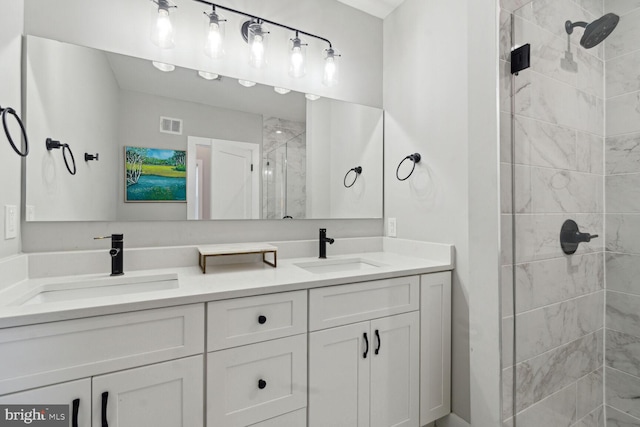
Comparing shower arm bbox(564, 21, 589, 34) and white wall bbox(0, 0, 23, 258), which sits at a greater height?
shower arm bbox(564, 21, 589, 34)

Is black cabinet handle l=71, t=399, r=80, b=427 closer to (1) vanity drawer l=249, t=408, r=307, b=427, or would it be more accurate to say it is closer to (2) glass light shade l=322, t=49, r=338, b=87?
(1) vanity drawer l=249, t=408, r=307, b=427

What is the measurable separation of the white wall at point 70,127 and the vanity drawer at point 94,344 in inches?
27.2

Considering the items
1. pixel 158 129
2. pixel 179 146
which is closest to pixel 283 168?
pixel 179 146

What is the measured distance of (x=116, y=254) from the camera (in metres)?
1.31

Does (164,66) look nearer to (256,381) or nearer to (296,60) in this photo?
(296,60)

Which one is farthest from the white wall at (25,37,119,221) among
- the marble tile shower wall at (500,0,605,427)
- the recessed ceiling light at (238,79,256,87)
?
the marble tile shower wall at (500,0,605,427)

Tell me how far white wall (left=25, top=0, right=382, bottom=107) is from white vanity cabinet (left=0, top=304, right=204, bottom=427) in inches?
51.3

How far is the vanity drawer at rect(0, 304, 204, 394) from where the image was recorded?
2.64ft

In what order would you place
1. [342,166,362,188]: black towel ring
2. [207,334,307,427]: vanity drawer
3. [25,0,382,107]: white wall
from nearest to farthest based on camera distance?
[207,334,307,427]: vanity drawer < [25,0,382,107]: white wall < [342,166,362,188]: black towel ring

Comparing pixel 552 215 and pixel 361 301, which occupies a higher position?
pixel 552 215

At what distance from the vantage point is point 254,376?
1110 mm

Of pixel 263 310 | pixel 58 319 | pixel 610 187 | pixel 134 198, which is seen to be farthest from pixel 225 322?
pixel 610 187

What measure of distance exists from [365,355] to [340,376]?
0.49ft

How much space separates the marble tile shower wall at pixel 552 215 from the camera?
1283 mm
